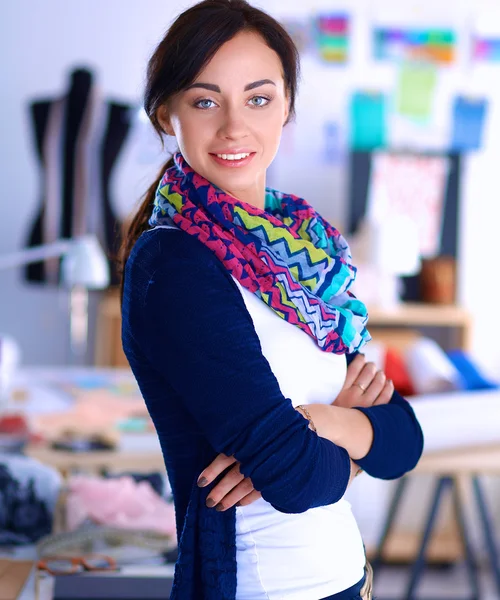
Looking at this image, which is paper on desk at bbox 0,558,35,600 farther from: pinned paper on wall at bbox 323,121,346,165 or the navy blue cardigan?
pinned paper on wall at bbox 323,121,346,165

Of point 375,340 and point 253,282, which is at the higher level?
point 253,282

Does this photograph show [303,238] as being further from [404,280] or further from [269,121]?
[404,280]

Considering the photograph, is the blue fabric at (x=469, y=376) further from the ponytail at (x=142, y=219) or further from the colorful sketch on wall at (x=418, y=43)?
the colorful sketch on wall at (x=418, y=43)

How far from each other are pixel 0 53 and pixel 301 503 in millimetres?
4083

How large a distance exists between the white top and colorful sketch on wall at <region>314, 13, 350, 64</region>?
3.69 m

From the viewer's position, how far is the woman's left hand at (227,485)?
3.41 ft

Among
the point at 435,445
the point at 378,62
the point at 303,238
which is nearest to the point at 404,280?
→ the point at 378,62

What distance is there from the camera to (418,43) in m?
4.58

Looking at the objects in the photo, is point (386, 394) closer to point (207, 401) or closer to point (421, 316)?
point (207, 401)

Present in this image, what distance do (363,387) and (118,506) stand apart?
785 mm

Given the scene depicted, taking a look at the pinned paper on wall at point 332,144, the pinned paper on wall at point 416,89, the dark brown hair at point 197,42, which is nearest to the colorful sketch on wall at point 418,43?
the pinned paper on wall at point 416,89

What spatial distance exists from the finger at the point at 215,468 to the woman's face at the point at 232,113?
1.12 feet

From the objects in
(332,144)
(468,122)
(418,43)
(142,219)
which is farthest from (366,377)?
(418,43)

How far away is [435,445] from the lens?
2293 mm
